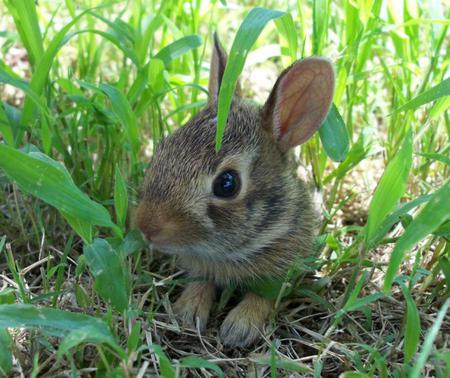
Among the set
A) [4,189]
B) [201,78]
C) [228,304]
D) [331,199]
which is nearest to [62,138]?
[4,189]

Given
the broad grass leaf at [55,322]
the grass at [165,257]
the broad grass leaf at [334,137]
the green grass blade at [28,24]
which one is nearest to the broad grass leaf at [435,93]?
the grass at [165,257]

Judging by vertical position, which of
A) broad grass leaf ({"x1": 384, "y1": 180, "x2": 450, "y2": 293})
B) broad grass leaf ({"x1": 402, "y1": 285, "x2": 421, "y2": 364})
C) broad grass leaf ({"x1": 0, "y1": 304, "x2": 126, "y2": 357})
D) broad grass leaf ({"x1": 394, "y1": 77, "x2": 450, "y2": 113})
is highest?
broad grass leaf ({"x1": 394, "y1": 77, "x2": 450, "y2": 113})

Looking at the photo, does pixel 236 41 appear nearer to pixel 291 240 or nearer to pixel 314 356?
pixel 291 240

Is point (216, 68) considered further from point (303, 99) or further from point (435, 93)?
point (435, 93)

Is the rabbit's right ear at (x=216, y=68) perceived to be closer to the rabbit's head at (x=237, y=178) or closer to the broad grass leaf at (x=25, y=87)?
the rabbit's head at (x=237, y=178)

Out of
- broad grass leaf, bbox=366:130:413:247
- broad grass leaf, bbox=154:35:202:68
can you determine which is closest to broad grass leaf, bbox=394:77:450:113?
broad grass leaf, bbox=366:130:413:247

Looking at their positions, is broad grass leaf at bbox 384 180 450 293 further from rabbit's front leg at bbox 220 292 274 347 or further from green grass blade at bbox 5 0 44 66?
green grass blade at bbox 5 0 44 66
